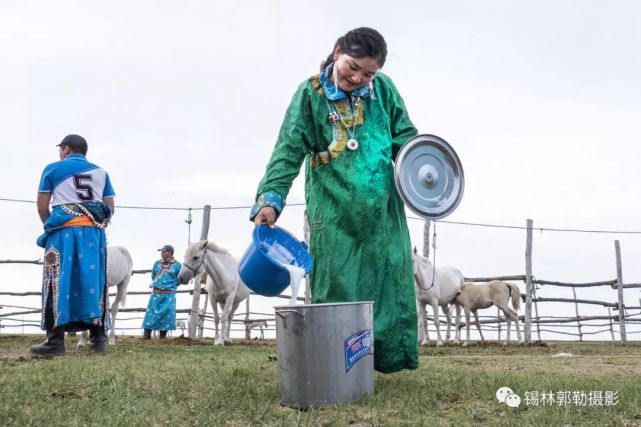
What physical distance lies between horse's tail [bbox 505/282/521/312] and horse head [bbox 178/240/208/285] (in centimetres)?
672

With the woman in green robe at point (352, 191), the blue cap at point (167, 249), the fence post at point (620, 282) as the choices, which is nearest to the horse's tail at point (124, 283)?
the blue cap at point (167, 249)

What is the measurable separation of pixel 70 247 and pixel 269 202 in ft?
10.1

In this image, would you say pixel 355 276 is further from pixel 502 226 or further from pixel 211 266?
pixel 502 226

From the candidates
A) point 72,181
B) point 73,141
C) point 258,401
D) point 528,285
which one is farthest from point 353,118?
point 528,285

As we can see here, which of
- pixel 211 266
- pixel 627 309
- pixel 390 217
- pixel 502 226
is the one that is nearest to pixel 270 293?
pixel 390 217

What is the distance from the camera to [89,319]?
19.2 ft

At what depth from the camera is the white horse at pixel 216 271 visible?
10438 mm

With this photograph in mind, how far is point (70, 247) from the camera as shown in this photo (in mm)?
5770

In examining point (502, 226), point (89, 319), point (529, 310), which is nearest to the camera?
point (89, 319)

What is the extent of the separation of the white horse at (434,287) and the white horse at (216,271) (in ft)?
10.4

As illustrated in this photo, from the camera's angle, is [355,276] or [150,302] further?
[150,302]

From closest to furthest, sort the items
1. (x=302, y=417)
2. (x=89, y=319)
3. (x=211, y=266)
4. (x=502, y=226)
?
(x=302, y=417) → (x=89, y=319) → (x=211, y=266) → (x=502, y=226)

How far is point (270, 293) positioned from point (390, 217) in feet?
2.31

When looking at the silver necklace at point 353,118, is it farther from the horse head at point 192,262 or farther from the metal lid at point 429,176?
the horse head at point 192,262
